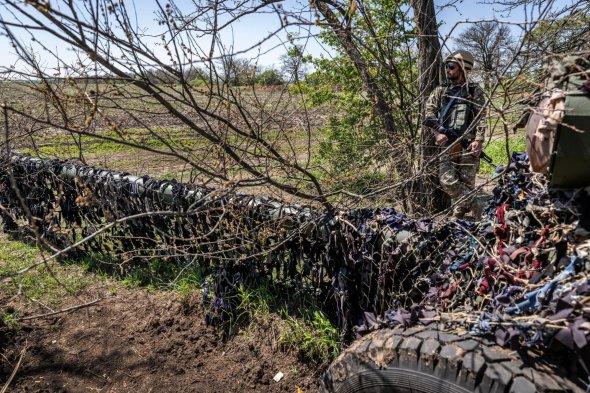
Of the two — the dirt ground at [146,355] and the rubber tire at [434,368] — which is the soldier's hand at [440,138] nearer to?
the dirt ground at [146,355]

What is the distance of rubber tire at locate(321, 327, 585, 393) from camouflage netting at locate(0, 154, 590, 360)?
2.9 inches

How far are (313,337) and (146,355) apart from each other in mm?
1197

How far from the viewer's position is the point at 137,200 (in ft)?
13.5

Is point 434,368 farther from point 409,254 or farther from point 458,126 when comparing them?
point 458,126

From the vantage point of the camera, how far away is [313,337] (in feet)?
9.59

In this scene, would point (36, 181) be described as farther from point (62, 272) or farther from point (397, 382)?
point (397, 382)

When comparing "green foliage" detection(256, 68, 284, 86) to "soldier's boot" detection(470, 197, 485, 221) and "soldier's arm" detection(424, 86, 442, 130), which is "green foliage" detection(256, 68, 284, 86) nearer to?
"soldier's arm" detection(424, 86, 442, 130)

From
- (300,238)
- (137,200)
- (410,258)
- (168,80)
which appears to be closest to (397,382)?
(410,258)

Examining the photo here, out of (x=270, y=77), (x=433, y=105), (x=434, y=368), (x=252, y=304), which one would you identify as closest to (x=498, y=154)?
(x=433, y=105)

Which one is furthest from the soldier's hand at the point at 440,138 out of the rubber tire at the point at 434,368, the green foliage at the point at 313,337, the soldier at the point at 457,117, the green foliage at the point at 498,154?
the green foliage at the point at 498,154

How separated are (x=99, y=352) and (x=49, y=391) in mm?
397

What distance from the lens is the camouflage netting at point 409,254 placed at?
5.03ft

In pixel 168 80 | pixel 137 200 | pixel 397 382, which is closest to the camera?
pixel 397 382

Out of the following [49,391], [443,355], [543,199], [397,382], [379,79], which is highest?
[379,79]
